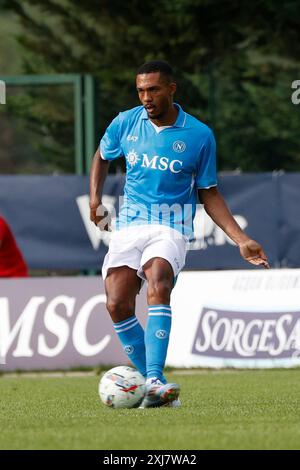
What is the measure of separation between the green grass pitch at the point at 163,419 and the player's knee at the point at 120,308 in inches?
25.9

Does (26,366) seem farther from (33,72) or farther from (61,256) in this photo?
(33,72)

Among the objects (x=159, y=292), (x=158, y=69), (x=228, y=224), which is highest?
(x=158, y=69)

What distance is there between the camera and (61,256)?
1925 cm

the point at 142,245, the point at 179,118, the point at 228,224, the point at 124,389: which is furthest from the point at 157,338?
the point at 179,118

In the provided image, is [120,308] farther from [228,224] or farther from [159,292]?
[228,224]

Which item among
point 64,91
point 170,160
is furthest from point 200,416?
point 64,91

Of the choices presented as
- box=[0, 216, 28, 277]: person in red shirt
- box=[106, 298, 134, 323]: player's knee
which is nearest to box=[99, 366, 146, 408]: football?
box=[106, 298, 134, 323]: player's knee

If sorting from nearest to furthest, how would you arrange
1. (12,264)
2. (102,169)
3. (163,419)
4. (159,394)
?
1. (163,419)
2. (159,394)
3. (102,169)
4. (12,264)

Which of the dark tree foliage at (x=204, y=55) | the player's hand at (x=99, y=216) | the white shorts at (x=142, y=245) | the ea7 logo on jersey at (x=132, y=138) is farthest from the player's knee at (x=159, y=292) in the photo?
the dark tree foliage at (x=204, y=55)

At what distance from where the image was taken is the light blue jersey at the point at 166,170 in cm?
930

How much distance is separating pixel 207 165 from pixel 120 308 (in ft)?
3.81

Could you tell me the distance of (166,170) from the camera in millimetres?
9281

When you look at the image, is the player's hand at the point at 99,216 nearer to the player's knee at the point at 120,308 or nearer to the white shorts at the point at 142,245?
the white shorts at the point at 142,245

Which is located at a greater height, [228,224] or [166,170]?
[166,170]
